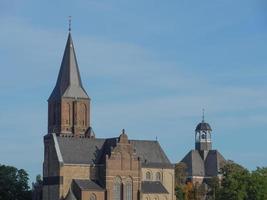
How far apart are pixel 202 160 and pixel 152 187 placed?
3811 centimetres

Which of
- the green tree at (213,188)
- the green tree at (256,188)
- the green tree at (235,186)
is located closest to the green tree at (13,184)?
the green tree at (235,186)

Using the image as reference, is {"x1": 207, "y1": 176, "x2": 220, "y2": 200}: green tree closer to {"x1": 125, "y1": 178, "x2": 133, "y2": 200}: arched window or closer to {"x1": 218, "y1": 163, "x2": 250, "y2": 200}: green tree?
{"x1": 218, "y1": 163, "x2": 250, "y2": 200}: green tree

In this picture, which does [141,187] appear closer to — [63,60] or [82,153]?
[82,153]

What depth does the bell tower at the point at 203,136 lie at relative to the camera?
17288 cm

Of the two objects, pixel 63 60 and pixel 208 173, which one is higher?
pixel 63 60

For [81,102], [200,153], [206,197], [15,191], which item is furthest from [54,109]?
[200,153]

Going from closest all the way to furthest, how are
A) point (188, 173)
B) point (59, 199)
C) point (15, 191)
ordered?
point (59, 199) < point (15, 191) < point (188, 173)

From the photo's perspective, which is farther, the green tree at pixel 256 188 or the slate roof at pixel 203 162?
the slate roof at pixel 203 162

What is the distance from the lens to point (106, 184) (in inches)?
4882

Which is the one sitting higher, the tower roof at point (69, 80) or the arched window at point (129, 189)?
the tower roof at point (69, 80)

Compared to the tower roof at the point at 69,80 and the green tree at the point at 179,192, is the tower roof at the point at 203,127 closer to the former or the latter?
the green tree at the point at 179,192

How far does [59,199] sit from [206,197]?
120 ft

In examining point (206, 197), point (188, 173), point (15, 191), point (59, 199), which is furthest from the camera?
point (188, 173)

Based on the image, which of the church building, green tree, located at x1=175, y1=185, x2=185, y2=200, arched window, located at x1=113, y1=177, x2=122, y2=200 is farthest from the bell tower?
arched window, located at x1=113, y1=177, x2=122, y2=200
